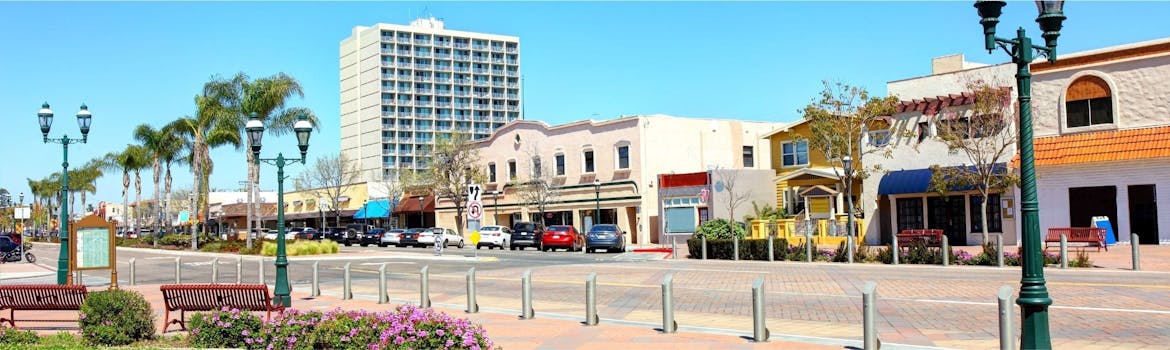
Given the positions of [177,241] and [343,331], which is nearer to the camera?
[343,331]

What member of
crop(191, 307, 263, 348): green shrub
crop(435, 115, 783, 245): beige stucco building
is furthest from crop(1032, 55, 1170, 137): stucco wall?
crop(191, 307, 263, 348): green shrub

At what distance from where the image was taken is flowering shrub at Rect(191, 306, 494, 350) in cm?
942

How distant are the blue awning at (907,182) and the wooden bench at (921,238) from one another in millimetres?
4181

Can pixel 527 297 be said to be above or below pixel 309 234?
below

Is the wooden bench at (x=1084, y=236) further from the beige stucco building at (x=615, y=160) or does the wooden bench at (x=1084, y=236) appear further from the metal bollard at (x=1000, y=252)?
the beige stucco building at (x=615, y=160)

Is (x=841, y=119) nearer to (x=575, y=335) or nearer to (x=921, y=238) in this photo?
(x=921, y=238)

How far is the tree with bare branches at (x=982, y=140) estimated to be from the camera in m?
32.2

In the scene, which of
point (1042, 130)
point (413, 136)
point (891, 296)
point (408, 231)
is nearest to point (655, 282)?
point (891, 296)

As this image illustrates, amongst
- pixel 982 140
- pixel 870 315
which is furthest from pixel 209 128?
pixel 870 315

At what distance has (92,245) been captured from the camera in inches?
786

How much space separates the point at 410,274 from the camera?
28078 mm

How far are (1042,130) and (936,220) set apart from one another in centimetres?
552

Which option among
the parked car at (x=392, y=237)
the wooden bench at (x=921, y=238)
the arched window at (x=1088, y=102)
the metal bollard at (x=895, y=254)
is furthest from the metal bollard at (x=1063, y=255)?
the parked car at (x=392, y=237)

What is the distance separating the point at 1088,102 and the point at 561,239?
22394mm
